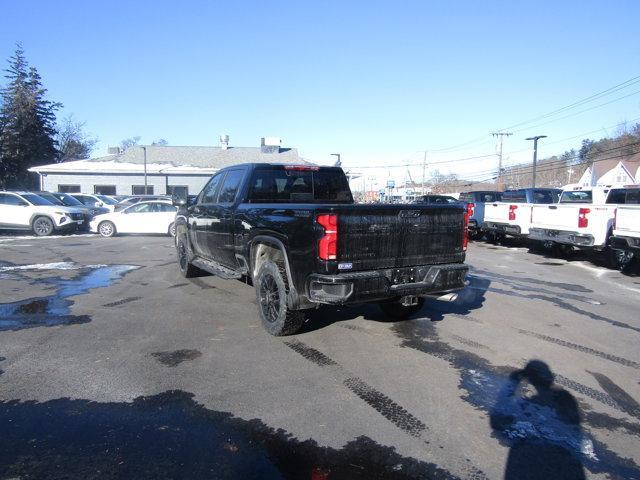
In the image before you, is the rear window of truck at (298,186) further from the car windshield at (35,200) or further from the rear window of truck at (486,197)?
the car windshield at (35,200)

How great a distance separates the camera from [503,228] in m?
16.6

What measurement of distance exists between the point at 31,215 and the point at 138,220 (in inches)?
155

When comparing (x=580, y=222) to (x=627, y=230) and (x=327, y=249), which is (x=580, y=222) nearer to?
(x=627, y=230)

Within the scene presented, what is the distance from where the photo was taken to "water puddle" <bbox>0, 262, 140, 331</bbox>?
6.44 metres

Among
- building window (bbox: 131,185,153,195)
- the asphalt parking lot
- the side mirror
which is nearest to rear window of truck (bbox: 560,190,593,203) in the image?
the asphalt parking lot

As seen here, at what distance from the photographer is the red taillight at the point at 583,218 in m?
12.2

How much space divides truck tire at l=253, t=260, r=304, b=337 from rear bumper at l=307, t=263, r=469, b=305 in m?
0.61

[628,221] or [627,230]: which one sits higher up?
[628,221]

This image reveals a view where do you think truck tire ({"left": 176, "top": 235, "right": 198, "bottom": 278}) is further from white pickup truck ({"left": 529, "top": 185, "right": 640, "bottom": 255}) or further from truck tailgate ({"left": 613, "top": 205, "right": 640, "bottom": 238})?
white pickup truck ({"left": 529, "top": 185, "right": 640, "bottom": 255})

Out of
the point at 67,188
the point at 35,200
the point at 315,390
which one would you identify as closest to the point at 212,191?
the point at 315,390

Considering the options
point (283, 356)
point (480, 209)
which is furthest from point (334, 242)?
point (480, 209)

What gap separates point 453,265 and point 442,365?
46.7 inches

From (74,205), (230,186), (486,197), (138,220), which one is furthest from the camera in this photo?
(74,205)

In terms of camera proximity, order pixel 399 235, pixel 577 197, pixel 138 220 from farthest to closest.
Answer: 1. pixel 138 220
2. pixel 577 197
3. pixel 399 235
